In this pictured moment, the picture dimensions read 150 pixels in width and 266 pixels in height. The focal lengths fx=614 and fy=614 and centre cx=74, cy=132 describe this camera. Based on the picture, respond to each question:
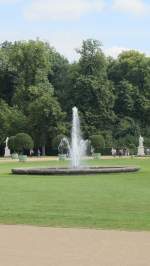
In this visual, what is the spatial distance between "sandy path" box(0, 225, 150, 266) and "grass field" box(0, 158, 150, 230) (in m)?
0.99

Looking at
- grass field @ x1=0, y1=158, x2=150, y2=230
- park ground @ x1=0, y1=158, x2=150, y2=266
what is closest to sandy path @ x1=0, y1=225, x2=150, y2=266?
park ground @ x1=0, y1=158, x2=150, y2=266

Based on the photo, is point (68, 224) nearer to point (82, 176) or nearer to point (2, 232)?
point (2, 232)

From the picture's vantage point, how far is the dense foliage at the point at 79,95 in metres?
73.5

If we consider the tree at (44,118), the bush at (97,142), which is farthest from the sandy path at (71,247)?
the tree at (44,118)

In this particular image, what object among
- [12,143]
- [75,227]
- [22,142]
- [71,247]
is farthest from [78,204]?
[12,143]

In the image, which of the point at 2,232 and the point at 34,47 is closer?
the point at 2,232

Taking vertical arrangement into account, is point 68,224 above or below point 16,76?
below

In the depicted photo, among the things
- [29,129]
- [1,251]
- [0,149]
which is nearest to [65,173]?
[1,251]

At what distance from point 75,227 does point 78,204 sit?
405 centimetres

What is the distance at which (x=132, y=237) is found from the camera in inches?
396

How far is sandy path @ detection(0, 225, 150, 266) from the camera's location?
26.7 feet

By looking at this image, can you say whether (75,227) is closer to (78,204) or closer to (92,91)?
(78,204)

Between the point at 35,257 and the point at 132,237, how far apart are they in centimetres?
222

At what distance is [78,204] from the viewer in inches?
607
